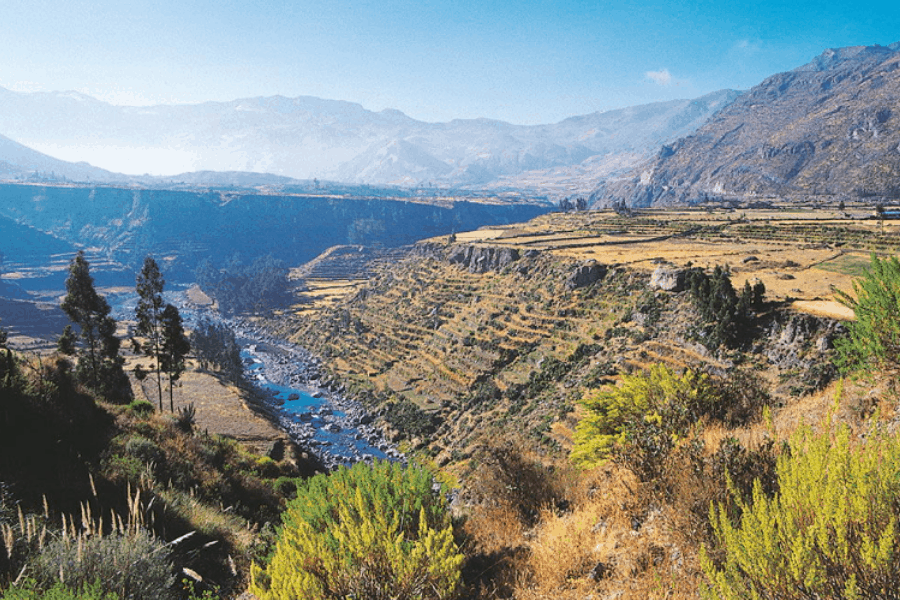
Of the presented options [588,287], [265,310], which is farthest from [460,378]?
[265,310]

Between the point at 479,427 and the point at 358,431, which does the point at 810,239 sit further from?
the point at 358,431

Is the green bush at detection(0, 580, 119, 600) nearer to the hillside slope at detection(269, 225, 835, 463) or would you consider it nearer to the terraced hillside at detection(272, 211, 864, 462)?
the terraced hillside at detection(272, 211, 864, 462)

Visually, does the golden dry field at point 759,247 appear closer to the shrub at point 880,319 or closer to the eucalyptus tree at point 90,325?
the shrub at point 880,319

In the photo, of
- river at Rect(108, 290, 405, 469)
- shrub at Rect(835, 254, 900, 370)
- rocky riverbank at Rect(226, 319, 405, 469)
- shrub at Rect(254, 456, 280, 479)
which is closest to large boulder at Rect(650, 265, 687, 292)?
rocky riverbank at Rect(226, 319, 405, 469)

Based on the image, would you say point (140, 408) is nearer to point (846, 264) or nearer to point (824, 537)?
point (824, 537)

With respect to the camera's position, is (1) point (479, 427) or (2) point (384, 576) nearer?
(2) point (384, 576)

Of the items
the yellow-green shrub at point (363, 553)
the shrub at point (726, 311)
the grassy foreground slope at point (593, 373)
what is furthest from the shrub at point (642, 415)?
the shrub at point (726, 311)
